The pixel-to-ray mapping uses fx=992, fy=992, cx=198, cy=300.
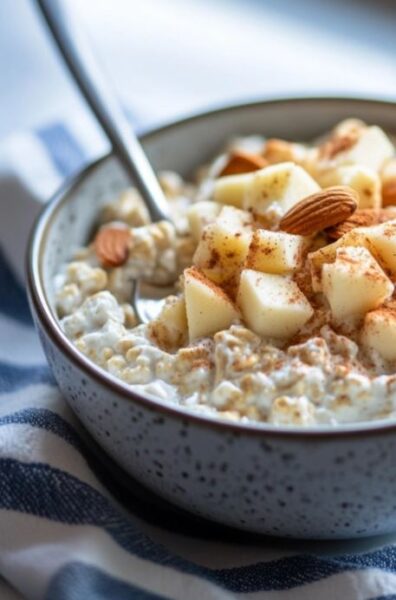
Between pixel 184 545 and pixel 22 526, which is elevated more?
pixel 22 526

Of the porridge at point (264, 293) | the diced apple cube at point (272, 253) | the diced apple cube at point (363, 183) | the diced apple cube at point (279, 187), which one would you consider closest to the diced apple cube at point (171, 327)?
the porridge at point (264, 293)

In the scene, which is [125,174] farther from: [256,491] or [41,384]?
[256,491]

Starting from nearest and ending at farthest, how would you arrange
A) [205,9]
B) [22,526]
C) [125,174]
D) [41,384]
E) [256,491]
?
[256,491] → [22,526] → [41,384] → [125,174] → [205,9]

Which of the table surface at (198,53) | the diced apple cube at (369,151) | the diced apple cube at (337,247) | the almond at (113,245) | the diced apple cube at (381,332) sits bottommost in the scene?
the table surface at (198,53)

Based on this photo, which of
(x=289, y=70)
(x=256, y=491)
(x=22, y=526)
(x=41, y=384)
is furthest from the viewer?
(x=289, y=70)

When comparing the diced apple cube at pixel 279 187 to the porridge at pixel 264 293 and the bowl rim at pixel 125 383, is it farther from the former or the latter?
the bowl rim at pixel 125 383

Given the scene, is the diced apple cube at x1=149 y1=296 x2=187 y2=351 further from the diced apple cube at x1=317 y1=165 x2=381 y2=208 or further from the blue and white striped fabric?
the diced apple cube at x1=317 y1=165 x2=381 y2=208

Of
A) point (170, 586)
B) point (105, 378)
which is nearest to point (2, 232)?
point (105, 378)
